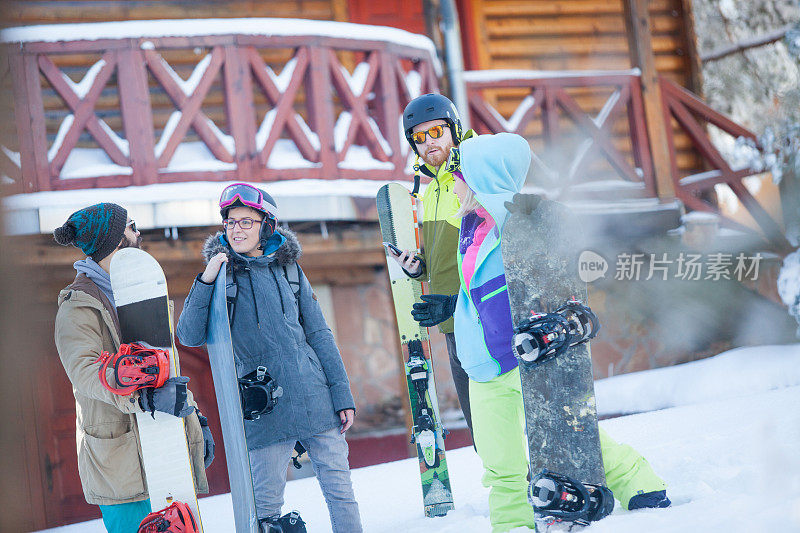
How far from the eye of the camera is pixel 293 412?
2.94 meters

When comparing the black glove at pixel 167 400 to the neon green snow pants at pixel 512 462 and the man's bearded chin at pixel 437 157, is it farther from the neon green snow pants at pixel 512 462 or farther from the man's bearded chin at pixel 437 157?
the man's bearded chin at pixel 437 157

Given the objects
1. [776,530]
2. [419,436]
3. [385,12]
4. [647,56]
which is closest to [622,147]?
[647,56]

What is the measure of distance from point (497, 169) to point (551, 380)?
749 millimetres

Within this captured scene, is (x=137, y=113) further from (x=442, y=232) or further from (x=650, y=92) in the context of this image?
(x=650, y=92)

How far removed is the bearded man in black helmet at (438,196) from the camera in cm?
334

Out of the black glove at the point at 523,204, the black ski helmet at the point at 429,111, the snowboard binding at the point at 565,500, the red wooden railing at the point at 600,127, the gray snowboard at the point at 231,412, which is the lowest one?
the snowboard binding at the point at 565,500

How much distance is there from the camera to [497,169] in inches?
106

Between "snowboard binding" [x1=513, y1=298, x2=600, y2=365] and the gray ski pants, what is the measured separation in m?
0.92

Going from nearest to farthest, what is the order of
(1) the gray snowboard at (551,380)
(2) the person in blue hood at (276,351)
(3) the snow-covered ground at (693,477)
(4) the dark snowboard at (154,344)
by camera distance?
(3) the snow-covered ground at (693,477) → (1) the gray snowboard at (551,380) → (4) the dark snowboard at (154,344) → (2) the person in blue hood at (276,351)

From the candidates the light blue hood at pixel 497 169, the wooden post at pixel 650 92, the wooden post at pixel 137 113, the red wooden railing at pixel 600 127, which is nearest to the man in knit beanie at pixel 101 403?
the light blue hood at pixel 497 169

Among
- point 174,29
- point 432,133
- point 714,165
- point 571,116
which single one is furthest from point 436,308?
point 714,165

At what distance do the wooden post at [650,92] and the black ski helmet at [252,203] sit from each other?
5.59 metres

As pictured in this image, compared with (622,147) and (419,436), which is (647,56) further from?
(419,436)

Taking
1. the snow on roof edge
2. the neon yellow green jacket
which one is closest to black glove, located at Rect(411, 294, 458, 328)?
the neon yellow green jacket
